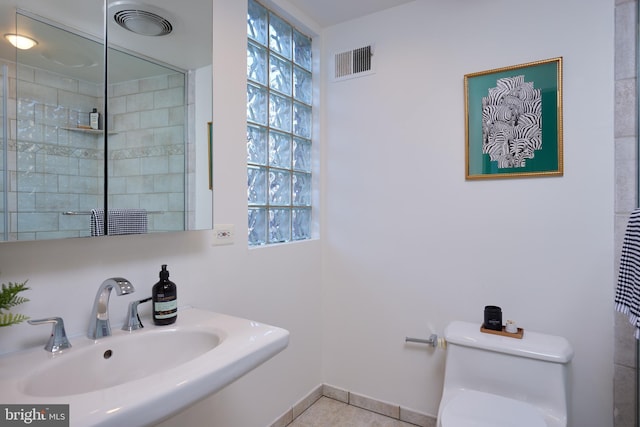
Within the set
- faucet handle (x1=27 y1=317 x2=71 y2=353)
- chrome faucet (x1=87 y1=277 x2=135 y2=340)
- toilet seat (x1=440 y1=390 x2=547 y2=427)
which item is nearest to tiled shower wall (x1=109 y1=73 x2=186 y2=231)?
chrome faucet (x1=87 y1=277 x2=135 y2=340)

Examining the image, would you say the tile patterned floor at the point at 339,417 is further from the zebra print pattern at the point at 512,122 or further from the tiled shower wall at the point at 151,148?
the zebra print pattern at the point at 512,122

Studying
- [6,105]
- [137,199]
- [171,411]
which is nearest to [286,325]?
[137,199]

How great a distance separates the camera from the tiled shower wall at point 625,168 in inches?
59.6

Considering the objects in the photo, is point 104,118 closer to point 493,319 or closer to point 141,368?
point 141,368

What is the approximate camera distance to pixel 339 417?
2.05 m

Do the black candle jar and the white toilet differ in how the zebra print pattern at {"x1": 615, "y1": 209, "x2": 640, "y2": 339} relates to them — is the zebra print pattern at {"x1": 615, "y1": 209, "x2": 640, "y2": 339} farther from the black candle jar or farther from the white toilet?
the black candle jar

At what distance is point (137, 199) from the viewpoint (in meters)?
1.23

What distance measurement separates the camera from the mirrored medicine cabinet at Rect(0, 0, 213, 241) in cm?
94

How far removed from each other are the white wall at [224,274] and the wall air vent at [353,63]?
0.69m

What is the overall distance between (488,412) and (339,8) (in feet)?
6.76

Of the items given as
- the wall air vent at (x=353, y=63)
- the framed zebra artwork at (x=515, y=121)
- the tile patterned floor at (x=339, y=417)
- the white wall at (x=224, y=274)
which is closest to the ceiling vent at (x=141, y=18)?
the white wall at (x=224, y=274)

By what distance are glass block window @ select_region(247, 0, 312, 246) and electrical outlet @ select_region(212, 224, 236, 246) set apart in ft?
0.74

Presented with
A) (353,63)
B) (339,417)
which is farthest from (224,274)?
(353,63)

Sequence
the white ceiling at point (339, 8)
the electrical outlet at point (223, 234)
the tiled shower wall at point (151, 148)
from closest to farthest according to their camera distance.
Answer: the tiled shower wall at point (151, 148)
the electrical outlet at point (223, 234)
the white ceiling at point (339, 8)
